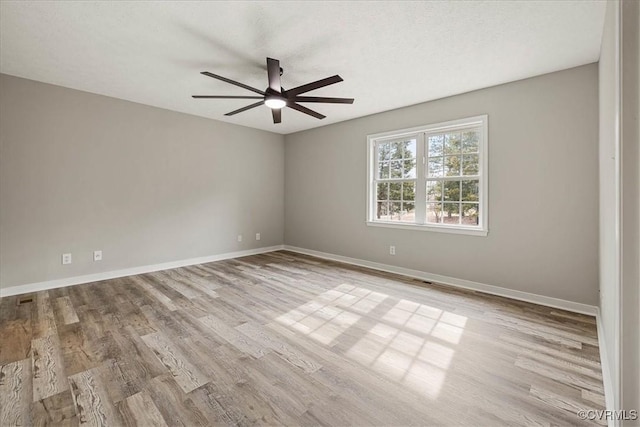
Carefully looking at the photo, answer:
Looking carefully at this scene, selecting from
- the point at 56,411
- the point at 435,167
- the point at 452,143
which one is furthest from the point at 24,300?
the point at 452,143

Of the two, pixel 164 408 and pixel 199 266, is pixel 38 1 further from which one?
pixel 199 266

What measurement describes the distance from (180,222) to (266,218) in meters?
1.79

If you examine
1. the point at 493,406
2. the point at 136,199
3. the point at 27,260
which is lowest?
the point at 493,406

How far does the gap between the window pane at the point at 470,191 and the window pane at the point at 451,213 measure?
150mm

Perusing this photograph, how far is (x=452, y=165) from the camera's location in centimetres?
397

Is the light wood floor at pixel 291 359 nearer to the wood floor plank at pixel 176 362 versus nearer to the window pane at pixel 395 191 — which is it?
the wood floor plank at pixel 176 362

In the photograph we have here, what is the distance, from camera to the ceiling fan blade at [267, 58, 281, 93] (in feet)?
8.01

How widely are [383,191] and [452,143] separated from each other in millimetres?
1291

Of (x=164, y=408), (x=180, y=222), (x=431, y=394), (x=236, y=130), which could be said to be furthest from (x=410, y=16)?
(x=180, y=222)

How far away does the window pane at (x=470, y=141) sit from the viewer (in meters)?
3.76

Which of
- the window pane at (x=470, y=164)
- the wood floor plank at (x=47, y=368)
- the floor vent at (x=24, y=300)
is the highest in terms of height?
the window pane at (x=470, y=164)

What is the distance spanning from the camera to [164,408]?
1602mm

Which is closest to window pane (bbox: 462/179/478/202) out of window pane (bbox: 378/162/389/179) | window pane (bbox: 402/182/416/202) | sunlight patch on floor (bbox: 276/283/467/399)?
window pane (bbox: 402/182/416/202)

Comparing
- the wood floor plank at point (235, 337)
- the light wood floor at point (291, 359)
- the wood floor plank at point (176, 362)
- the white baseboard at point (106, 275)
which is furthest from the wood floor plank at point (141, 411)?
the white baseboard at point (106, 275)
